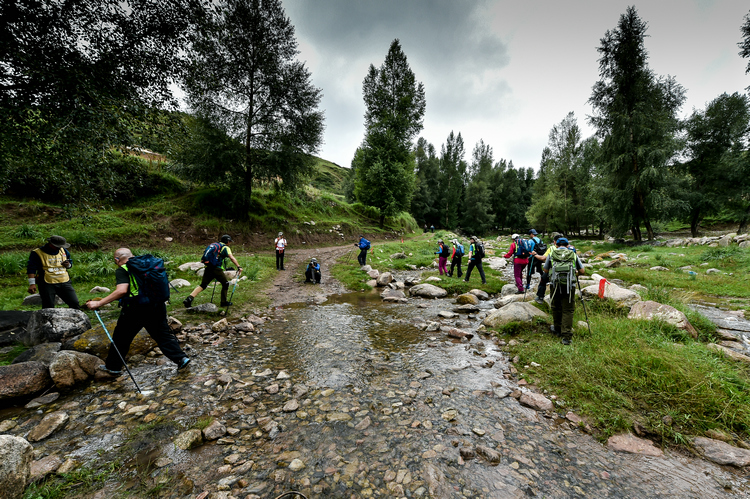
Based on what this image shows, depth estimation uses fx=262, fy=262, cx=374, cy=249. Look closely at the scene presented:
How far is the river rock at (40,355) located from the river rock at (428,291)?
10607 mm

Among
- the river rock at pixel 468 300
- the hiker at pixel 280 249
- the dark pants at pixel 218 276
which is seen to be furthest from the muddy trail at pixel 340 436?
the hiker at pixel 280 249

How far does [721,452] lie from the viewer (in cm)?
327

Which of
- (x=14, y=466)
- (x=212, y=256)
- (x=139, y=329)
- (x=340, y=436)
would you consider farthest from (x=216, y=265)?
(x=340, y=436)

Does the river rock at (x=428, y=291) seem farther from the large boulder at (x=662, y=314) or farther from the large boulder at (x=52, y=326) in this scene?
the large boulder at (x=52, y=326)

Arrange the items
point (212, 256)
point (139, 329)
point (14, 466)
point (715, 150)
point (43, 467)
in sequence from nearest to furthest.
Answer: point (14, 466) → point (43, 467) → point (139, 329) → point (212, 256) → point (715, 150)

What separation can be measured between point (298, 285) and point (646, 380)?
12.5 m

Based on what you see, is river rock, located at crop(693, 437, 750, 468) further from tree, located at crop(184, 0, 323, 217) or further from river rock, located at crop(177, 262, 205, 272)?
tree, located at crop(184, 0, 323, 217)

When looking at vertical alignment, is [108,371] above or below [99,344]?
below

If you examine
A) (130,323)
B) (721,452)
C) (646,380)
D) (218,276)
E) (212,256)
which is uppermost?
(212,256)

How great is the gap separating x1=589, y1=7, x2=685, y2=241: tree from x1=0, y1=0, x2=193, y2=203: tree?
115ft

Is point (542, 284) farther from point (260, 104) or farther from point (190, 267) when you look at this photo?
point (260, 104)

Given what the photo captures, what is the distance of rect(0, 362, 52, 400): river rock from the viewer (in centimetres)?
389

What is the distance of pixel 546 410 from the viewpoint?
4.26 meters

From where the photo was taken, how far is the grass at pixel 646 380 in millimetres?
3740
